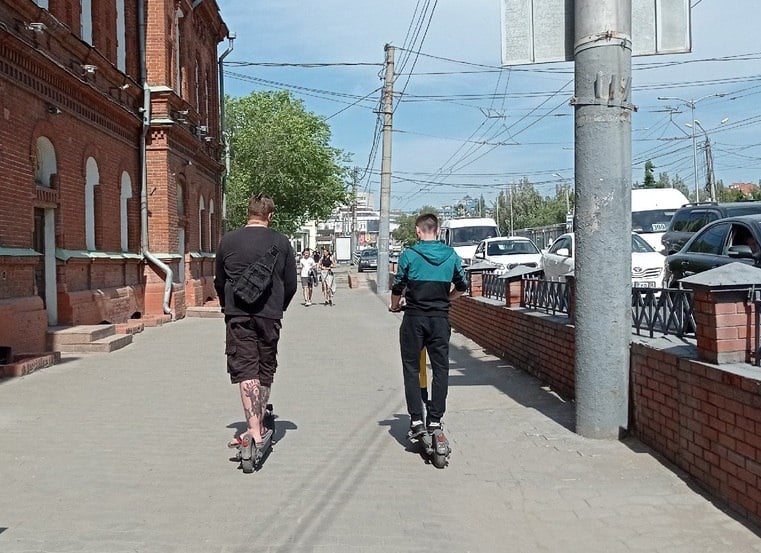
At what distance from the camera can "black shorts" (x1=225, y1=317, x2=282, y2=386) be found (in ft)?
19.7

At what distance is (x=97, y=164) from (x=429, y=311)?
11178 mm

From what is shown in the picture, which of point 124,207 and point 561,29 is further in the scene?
point 124,207

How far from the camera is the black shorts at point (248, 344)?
601 cm

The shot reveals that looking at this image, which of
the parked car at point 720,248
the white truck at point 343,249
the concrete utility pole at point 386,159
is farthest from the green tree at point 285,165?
the white truck at point 343,249

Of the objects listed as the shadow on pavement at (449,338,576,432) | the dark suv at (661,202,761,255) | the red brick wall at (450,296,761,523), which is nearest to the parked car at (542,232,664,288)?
the dark suv at (661,202,761,255)

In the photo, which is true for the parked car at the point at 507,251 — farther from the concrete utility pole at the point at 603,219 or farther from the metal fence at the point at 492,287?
the concrete utility pole at the point at 603,219

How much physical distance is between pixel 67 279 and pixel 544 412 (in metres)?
9.03

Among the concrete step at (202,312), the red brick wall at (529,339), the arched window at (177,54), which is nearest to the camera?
the red brick wall at (529,339)

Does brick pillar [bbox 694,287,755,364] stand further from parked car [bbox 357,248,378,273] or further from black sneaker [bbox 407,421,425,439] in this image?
parked car [bbox 357,248,378,273]

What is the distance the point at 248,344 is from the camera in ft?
19.8

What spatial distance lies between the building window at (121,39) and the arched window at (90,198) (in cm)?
278

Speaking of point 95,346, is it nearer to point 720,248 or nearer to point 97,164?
point 97,164

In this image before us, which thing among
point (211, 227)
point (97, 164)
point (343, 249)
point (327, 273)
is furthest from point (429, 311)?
point (343, 249)

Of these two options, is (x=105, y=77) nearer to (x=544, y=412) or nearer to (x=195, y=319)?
(x=195, y=319)
